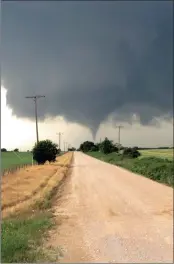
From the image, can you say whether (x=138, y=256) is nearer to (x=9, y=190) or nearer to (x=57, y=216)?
(x=57, y=216)

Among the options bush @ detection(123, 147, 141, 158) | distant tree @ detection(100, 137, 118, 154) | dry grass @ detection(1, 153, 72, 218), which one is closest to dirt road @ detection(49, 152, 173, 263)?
dry grass @ detection(1, 153, 72, 218)

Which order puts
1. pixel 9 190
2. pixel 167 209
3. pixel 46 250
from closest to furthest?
pixel 46 250
pixel 167 209
pixel 9 190

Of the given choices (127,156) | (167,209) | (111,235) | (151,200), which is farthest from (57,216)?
(127,156)

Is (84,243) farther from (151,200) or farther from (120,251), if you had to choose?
(151,200)

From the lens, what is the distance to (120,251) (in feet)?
38.3

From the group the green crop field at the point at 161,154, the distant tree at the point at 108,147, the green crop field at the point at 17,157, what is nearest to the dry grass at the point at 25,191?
the green crop field at the point at 17,157

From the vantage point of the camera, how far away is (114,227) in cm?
1570

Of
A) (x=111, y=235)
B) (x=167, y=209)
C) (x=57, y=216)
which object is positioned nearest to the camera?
(x=111, y=235)

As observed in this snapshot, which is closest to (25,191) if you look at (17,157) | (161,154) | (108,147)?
(17,157)

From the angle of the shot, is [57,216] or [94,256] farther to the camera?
[57,216]

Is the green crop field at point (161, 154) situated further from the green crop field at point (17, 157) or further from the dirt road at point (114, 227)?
the dirt road at point (114, 227)

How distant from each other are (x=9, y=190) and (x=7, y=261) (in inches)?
706

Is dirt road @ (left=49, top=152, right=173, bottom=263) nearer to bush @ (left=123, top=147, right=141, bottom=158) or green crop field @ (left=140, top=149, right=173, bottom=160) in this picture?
green crop field @ (left=140, top=149, right=173, bottom=160)

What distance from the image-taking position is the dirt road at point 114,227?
11.4 meters
